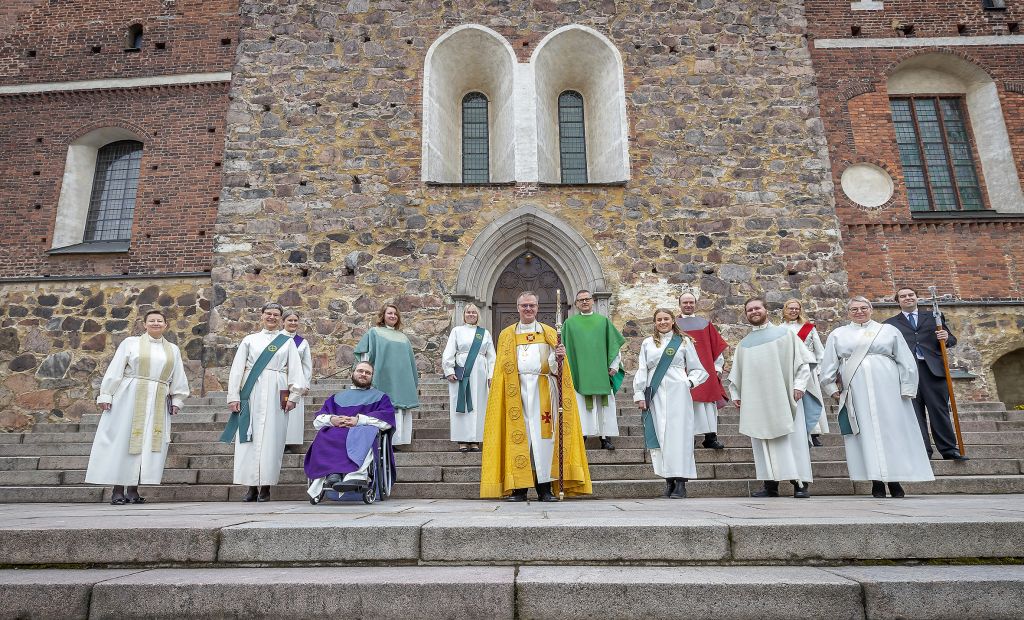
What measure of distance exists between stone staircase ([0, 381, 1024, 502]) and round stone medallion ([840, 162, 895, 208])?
5368 mm

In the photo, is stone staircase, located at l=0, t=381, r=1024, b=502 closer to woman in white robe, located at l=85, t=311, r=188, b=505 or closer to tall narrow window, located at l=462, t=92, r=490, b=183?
woman in white robe, located at l=85, t=311, r=188, b=505

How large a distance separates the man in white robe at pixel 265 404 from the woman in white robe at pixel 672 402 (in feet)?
11.4

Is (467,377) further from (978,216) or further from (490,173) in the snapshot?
(978,216)

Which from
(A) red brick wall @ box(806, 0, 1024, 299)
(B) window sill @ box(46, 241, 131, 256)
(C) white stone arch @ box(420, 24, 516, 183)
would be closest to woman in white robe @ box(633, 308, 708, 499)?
(C) white stone arch @ box(420, 24, 516, 183)

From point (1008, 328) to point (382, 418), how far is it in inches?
462

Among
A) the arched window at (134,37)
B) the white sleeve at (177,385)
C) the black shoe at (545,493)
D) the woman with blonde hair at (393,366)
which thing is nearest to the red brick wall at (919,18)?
the woman with blonde hair at (393,366)

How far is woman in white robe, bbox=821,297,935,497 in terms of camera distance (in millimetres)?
5395

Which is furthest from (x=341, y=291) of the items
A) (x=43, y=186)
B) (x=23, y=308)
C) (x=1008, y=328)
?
(x=1008, y=328)

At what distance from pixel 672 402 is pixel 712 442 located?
1.12 metres

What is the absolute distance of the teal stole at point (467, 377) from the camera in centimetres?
698

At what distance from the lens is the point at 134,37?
44.5 ft

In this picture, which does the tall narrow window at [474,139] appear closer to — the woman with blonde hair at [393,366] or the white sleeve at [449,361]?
the woman with blonde hair at [393,366]

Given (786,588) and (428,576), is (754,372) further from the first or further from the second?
(428,576)

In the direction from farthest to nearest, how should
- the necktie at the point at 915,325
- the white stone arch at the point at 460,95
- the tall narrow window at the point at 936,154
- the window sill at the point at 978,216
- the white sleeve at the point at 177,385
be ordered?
the tall narrow window at the point at 936,154, the window sill at the point at 978,216, the white stone arch at the point at 460,95, the necktie at the point at 915,325, the white sleeve at the point at 177,385
